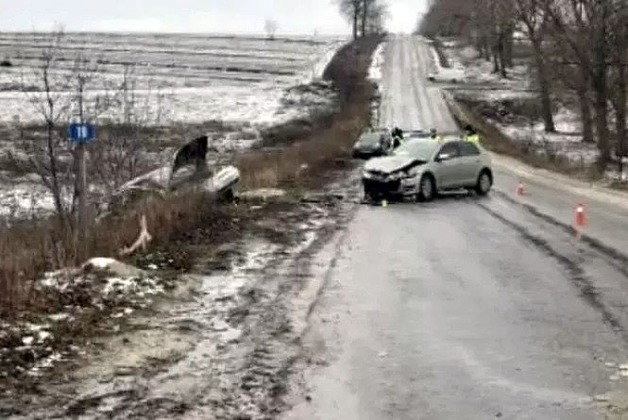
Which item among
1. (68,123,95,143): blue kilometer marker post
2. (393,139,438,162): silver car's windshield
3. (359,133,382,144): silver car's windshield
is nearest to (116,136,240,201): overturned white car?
(393,139,438,162): silver car's windshield

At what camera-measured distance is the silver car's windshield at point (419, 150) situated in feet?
92.9

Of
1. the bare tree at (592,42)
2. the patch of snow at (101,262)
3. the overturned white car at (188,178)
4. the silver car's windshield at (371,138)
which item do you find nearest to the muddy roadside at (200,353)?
the patch of snow at (101,262)

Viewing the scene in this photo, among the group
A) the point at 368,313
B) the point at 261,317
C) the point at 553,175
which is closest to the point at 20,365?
the point at 261,317

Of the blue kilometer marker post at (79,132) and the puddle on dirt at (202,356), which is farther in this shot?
the blue kilometer marker post at (79,132)

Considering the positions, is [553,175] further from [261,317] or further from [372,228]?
[261,317]

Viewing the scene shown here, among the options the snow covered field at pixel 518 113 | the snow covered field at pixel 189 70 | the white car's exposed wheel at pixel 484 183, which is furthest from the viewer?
the snow covered field at pixel 189 70

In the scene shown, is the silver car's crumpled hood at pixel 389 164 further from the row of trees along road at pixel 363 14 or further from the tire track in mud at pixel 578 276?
the row of trees along road at pixel 363 14

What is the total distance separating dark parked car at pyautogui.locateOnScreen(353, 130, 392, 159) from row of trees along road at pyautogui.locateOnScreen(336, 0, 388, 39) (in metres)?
114

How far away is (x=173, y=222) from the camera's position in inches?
653

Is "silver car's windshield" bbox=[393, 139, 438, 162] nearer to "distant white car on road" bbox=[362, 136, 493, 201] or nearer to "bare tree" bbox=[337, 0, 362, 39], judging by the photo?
"distant white car on road" bbox=[362, 136, 493, 201]

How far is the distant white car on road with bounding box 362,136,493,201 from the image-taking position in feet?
89.9

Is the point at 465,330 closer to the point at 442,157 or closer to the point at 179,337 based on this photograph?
the point at 179,337

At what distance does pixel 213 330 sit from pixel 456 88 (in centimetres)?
9159

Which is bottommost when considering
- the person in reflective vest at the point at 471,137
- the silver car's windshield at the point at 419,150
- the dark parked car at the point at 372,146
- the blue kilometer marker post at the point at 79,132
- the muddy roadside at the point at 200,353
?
the dark parked car at the point at 372,146
